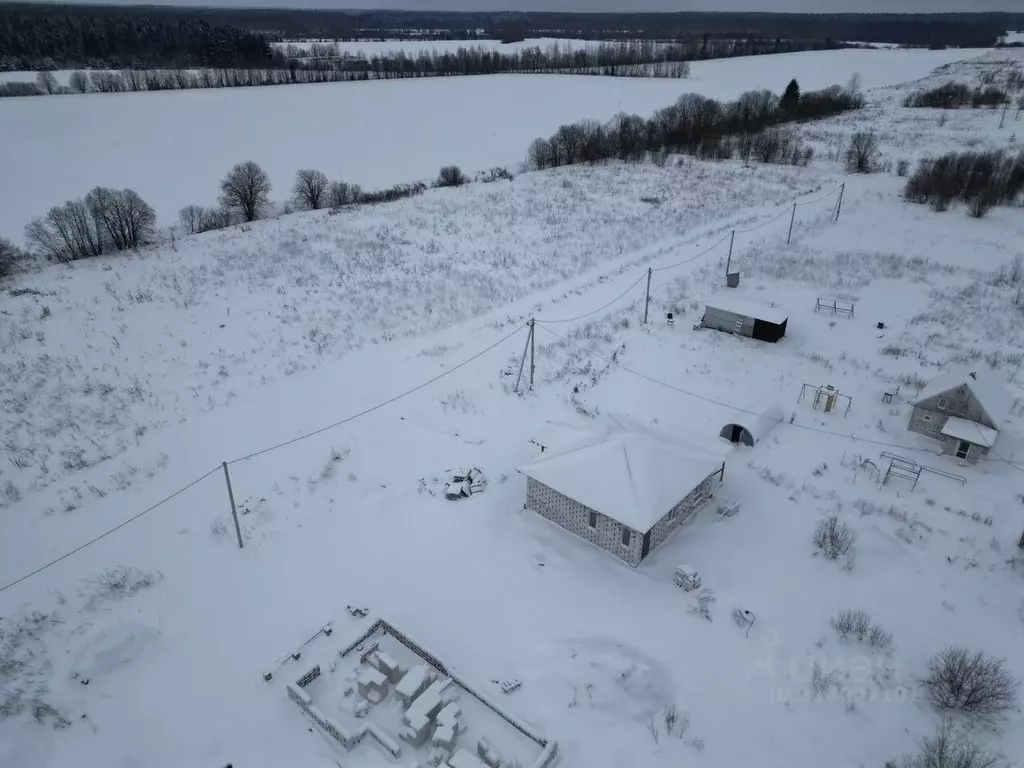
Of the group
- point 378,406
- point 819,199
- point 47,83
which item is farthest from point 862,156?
point 47,83

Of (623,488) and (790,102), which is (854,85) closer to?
(790,102)

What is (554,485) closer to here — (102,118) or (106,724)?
(106,724)

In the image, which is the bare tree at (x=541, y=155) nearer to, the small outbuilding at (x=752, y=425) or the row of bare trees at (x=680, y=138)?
the row of bare trees at (x=680, y=138)

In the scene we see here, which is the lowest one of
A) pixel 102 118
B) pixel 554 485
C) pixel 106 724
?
pixel 106 724

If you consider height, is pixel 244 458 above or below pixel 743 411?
below

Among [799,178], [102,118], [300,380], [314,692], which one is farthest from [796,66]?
[314,692]
